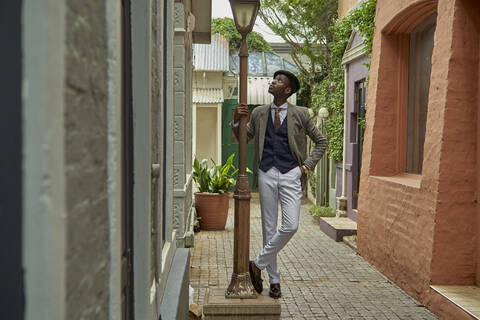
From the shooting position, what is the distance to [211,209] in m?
10.3

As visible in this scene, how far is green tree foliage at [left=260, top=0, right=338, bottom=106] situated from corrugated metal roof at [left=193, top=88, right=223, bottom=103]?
257cm

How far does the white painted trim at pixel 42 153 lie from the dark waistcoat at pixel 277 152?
14.0ft

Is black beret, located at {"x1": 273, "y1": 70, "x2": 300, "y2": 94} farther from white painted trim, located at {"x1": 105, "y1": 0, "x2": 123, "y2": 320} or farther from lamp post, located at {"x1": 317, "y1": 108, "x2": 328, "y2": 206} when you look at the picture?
lamp post, located at {"x1": 317, "y1": 108, "x2": 328, "y2": 206}

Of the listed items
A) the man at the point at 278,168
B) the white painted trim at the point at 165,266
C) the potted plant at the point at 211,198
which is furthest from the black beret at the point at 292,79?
the potted plant at the point at 211,198

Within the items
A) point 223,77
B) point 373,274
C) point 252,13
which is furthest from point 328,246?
point 223,77

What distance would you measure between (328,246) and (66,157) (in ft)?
25.7

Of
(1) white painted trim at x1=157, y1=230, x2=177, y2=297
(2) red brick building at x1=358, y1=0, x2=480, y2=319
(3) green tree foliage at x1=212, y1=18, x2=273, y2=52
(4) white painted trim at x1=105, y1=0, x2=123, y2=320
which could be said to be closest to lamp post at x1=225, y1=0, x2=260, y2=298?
(1) white painted trim at x1=157, y1=230, x2=177, y2=297

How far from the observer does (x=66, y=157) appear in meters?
1.22

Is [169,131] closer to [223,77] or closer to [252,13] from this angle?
[252,13]

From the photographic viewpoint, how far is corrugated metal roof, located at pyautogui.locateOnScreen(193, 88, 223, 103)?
16.6 meters

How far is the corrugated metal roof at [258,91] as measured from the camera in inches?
686

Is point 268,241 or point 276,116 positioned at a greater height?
point 276,116

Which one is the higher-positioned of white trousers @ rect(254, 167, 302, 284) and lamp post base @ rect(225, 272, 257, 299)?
white trousers @ rect(254, 167, 302, 284)

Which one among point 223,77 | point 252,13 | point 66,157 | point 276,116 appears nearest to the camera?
point 66,157
